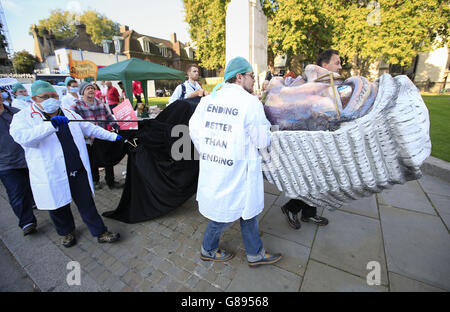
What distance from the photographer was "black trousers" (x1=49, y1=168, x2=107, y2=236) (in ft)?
8.39

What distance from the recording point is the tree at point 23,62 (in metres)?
35.8

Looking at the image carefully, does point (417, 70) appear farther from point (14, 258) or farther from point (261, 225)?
point (14, 258)

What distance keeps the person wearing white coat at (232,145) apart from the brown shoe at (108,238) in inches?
55.9

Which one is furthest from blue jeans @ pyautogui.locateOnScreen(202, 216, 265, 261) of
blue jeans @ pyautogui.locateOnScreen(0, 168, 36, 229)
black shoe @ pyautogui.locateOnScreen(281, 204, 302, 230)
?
blue jeans @ pyautogui.locateOnScreen(0, 168, 36, 229)

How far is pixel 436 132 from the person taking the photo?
6117 mm

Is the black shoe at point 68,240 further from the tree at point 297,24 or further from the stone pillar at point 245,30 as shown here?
the tree at point 297,24

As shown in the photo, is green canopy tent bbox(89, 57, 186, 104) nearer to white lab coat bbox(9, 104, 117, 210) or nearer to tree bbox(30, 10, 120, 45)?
white lab coat bbox(9, 104, 117, 210)

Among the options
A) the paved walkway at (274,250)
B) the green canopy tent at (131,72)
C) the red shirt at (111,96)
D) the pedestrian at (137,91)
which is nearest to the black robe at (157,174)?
the paved walkway at (274,250)

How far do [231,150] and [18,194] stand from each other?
321 centimetres

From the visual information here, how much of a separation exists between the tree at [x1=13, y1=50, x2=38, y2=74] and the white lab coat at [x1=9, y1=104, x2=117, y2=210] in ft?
159

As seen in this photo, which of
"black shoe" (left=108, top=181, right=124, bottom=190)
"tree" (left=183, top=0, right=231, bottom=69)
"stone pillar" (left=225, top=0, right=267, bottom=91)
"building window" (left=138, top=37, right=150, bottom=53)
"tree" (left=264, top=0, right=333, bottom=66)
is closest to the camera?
"black shoe" (left=108, top=181, right=124, bottom=190)

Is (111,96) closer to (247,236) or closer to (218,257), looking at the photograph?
(218,257)

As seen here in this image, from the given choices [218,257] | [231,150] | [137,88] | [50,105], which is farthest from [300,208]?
[137,88]

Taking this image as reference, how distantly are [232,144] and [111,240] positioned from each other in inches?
81.7
